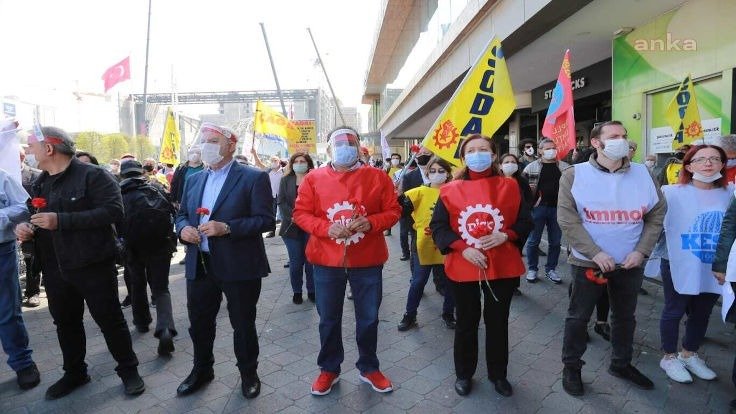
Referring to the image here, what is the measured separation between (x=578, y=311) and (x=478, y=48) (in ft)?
30.7

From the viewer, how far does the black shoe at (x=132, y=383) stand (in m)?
3.69

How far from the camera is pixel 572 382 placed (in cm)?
357

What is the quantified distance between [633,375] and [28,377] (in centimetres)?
477

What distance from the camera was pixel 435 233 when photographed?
354 centimetres

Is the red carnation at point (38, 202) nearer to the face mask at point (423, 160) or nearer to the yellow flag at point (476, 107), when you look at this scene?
the yellow flag at point (476, 107)

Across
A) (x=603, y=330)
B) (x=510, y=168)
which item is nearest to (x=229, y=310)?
(x=603, y=330)

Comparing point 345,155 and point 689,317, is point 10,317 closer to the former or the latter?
point 345,155

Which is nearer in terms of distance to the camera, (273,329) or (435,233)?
Answer: (435,233)

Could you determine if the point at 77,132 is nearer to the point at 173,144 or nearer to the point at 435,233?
the point at 173,144

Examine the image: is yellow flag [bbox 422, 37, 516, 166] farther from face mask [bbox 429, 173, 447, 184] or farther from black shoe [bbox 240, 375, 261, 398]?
black shoe [bbox 240, 375, 261, 398]

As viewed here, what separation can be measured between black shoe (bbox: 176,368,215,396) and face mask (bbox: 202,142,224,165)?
1644 mm

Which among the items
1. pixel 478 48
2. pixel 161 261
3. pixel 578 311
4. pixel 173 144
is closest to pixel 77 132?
pixel 173 144

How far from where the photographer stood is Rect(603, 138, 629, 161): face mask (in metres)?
3.41

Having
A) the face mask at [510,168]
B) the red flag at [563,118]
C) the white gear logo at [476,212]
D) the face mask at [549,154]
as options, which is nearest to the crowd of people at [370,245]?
the white gear logo at [476,212]
